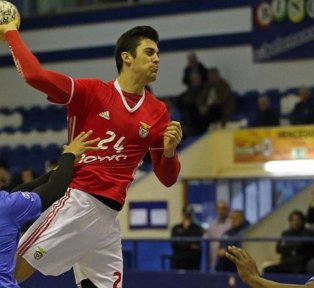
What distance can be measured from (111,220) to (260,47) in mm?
11007

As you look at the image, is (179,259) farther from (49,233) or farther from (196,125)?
(49,233)

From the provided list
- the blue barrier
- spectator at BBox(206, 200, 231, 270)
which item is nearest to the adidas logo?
the blue barrier

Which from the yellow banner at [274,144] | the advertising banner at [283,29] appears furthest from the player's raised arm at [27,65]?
the advertising banner at [283,29]

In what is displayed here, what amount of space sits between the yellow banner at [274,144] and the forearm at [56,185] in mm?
8468

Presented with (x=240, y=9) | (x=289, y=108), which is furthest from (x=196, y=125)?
(x=240, y=9)

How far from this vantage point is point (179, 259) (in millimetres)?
12156

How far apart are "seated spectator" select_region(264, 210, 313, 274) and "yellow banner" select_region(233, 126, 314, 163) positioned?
2.42 m

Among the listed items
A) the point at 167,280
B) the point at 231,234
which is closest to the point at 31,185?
the point at 167,280

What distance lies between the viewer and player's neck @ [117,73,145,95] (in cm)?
661

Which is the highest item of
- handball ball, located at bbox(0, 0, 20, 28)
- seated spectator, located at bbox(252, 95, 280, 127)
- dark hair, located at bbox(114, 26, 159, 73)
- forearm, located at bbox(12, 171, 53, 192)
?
handball ball, located at bbox(0, 0, 20, 28)

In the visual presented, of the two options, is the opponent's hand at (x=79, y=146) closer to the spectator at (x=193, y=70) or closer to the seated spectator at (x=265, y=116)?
the seated spectator at (x=265, y=116)

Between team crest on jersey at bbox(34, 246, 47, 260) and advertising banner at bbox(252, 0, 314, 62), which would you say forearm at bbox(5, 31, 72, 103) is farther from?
advertising banner at bbox(252, 0, 314, 62)

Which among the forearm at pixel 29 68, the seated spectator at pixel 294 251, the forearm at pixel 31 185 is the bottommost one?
the seated spectator at pixel 294 251

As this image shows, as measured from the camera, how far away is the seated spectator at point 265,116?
1477 cm
